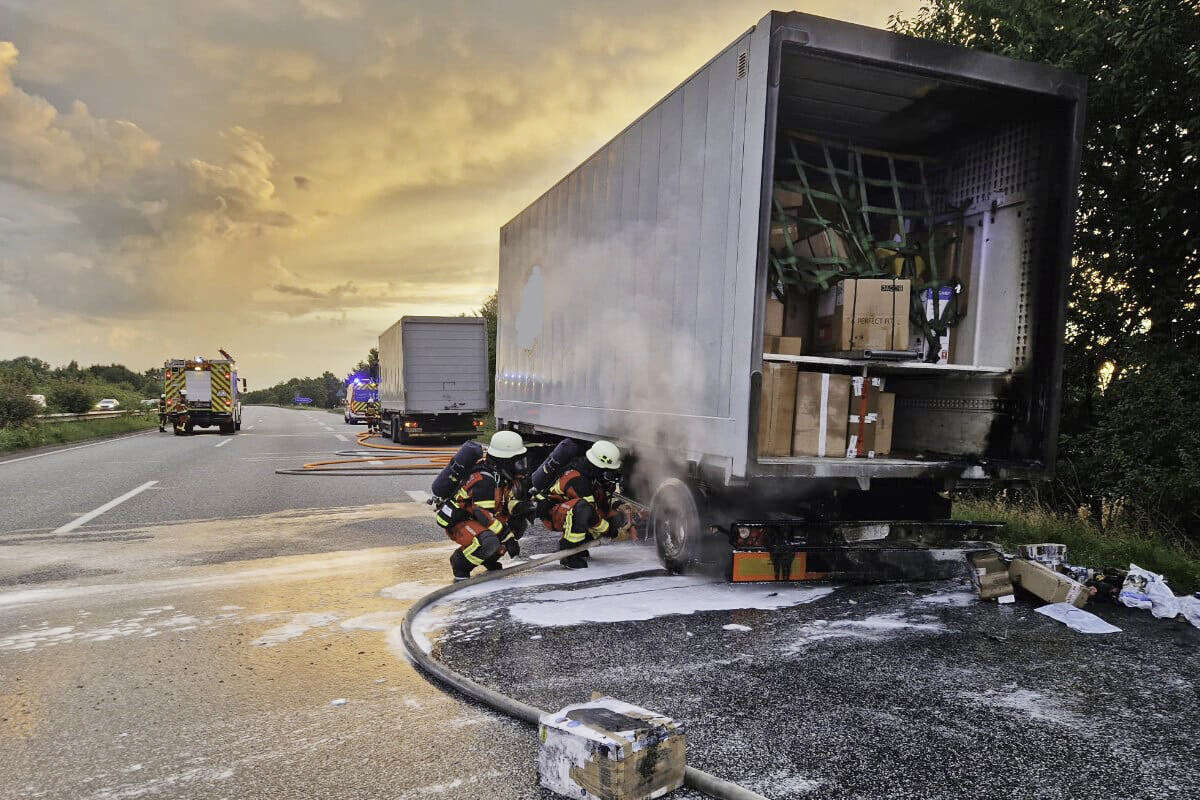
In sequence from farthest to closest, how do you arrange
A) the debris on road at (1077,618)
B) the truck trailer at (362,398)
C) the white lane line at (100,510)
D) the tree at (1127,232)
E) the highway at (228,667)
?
the truck trailer at (362,398) < the white lane line at (100,510) < the tree at (1127,232) < the debris on road at (1077,618) < the highway at (228,667)

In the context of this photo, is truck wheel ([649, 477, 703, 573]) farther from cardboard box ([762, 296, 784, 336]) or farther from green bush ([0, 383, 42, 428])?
green bush ([0, 383, 42, 428])

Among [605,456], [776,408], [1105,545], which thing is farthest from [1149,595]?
[605,456]

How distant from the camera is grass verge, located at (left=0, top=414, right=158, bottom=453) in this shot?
19016 mm

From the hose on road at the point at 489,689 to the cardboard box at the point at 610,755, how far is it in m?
0.11

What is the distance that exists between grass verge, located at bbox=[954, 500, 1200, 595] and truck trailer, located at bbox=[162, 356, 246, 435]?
79.1 ft

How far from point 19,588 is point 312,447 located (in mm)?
14046

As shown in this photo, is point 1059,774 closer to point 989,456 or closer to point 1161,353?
point 989,456

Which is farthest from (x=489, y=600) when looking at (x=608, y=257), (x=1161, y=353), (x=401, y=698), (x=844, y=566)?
(x=1161, y=353)

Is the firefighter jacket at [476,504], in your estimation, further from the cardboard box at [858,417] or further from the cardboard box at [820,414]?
the cardboard box at [858,417]

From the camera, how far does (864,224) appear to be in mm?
5816

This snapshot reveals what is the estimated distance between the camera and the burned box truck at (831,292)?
442cm

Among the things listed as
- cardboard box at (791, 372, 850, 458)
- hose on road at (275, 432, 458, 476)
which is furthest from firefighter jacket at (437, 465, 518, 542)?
hose on road at (275, 432, 458, 476)

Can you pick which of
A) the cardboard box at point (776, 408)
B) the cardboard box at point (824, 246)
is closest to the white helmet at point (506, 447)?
the cardboard box at point (776, 408)

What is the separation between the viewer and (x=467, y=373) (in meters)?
19.8
